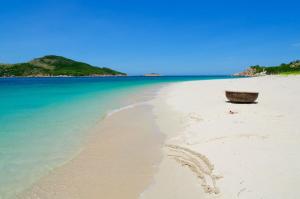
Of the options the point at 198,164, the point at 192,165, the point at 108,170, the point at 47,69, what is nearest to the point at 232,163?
the point at 198,164

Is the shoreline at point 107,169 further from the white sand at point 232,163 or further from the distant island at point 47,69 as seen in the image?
the distant island at point 47,69

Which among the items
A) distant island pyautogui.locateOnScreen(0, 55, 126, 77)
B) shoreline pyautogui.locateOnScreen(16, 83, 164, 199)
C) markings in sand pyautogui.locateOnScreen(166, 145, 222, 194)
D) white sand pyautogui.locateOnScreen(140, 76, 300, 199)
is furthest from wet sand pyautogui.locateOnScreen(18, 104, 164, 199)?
distant island pyautogui.locateOnScreen(0, 55, 126, 77)

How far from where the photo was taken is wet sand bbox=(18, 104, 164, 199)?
4.21 meters

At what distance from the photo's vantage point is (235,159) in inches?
177

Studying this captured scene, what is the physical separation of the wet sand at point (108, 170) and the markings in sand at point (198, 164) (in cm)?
48

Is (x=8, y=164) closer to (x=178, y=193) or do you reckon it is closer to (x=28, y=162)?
(x=28, y=162)

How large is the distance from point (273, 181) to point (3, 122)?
11.4 m

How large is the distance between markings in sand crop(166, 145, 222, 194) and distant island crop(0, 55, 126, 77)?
574 feet

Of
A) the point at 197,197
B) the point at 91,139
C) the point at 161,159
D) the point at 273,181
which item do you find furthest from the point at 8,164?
the point at 273,181

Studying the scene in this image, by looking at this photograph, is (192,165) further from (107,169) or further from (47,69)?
(47,69)

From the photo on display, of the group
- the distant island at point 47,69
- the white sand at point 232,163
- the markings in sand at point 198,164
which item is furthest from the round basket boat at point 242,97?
the distant island at point 47,69

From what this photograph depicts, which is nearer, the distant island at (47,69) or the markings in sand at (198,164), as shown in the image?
the markings in sand at (198,164)

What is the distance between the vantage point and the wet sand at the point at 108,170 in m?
4.21

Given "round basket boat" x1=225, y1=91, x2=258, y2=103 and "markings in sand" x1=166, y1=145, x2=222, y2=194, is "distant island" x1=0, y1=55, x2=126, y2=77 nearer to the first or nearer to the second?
"round basket boat" x1=225, y1=91, x2=258, y2=103
